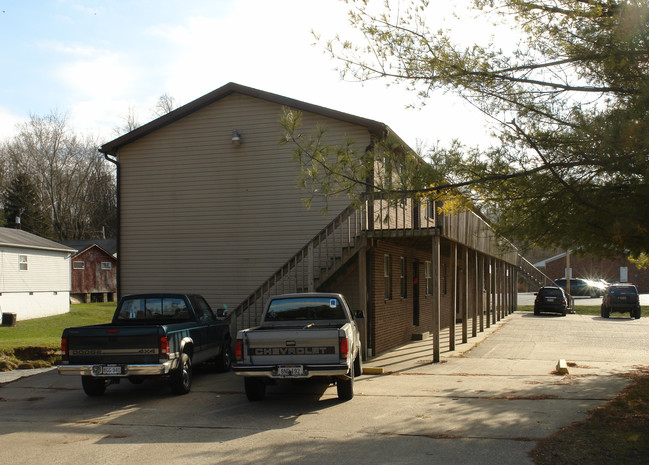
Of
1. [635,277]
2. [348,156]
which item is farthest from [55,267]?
[635,277]

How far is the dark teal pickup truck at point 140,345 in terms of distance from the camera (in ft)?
33.2

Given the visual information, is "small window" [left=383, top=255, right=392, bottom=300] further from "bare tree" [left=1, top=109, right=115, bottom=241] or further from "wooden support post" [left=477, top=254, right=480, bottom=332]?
"bare tree" [left=1, top=109, right=115, bottom=241]

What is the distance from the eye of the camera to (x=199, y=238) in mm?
17953

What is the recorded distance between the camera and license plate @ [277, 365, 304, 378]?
9547 millimetres

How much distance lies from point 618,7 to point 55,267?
3668cm

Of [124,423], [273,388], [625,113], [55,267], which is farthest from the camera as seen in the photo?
[55,267]

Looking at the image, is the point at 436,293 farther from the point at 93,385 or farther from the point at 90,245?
the point at 90,245

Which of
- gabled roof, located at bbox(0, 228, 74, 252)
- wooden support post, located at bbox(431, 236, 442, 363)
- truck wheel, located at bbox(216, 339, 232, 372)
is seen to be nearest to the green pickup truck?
truck wheel, located at bbox(216, 339, 232, 372)

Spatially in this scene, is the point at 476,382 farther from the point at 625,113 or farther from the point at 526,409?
the point at 625,113

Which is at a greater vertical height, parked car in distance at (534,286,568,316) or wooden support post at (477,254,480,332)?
wooden support post at (477,254,480,332)

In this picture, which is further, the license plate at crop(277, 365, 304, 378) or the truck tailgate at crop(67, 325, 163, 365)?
the truck tailgate at crop(67, 325, 163, 365)

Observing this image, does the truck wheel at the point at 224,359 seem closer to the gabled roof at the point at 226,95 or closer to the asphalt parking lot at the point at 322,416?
the asphalt parking lot at the point at 322,416

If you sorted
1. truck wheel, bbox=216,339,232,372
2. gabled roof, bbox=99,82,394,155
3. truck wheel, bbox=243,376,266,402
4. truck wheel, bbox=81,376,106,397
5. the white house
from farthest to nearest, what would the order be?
the white house < gabled roof, bbox=99,82,394,155 < truck wheel, bbox=216,339,232,372 < truck wheel, bbox=81,376,106,397 < truck wheel, bbox=243,376,266,402

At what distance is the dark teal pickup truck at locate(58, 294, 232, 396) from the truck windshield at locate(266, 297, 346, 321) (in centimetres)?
162
